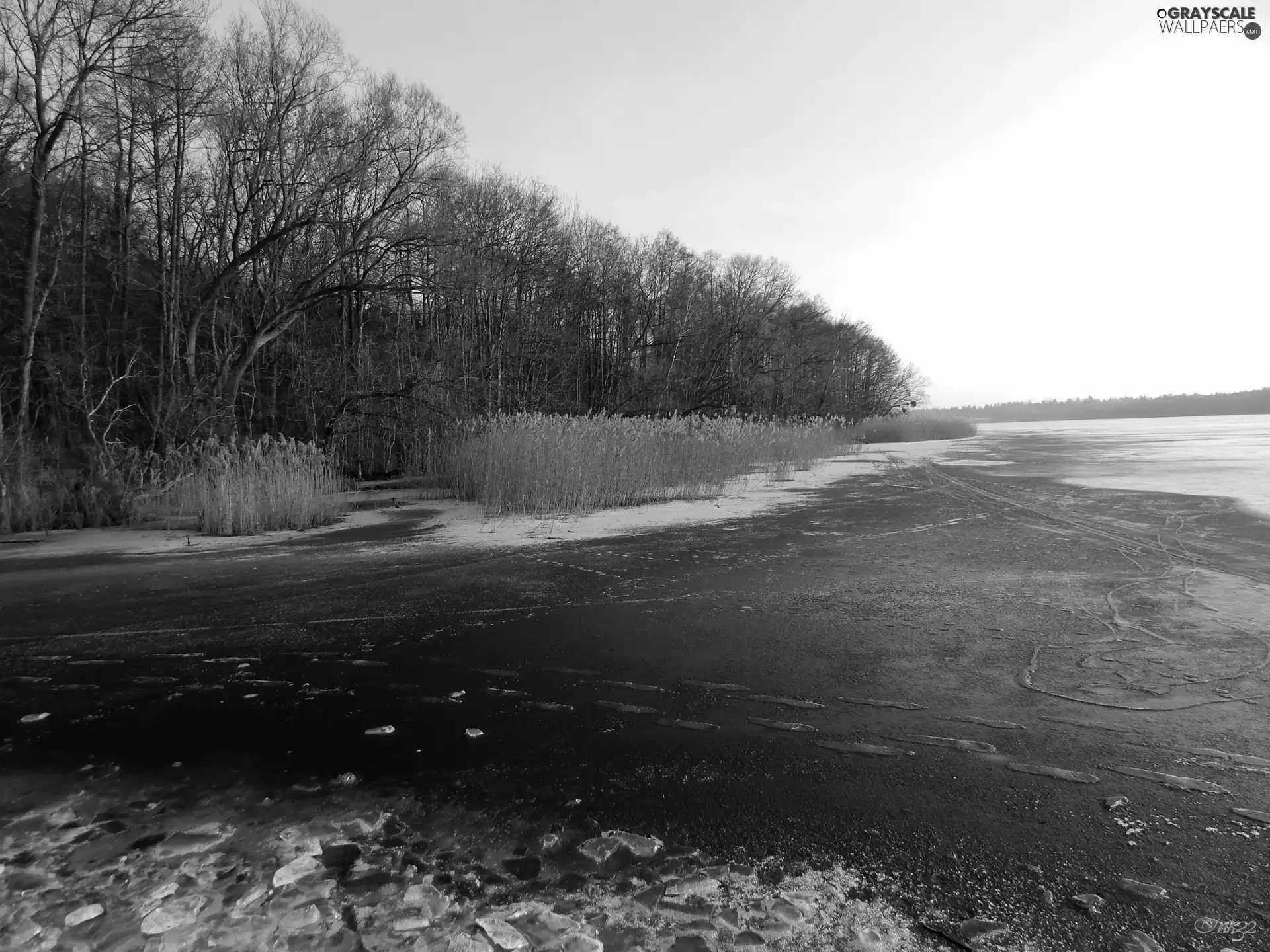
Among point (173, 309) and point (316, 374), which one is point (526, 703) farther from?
point (173, 309)

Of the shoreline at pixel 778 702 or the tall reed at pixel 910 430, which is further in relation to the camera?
the tall reed at pixel 910 430

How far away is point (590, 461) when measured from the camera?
10.5m

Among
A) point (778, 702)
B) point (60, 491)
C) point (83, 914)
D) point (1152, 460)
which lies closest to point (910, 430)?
point (1152, 460)

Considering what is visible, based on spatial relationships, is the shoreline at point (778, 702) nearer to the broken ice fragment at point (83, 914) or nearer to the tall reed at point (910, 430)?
the broken ice fragment at point (83, 914)

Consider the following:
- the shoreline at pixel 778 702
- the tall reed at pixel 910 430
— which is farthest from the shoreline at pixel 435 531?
the tall reed at pixel 910 430

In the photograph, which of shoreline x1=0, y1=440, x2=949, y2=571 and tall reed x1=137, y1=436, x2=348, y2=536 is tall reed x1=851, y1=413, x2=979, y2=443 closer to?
shoreline x1=0, y1=440, x2=949, y2=571

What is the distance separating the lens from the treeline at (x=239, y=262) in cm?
1219

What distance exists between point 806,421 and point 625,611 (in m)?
18.8

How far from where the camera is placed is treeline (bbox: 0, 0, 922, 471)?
40.0ft

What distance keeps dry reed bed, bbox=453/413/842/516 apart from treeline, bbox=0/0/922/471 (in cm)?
295

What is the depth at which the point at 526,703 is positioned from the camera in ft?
10.5

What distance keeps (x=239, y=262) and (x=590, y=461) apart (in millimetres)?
10615

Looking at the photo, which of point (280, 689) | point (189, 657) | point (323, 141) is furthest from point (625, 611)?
point (323, 141)

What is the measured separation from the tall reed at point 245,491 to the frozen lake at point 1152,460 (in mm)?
12222
